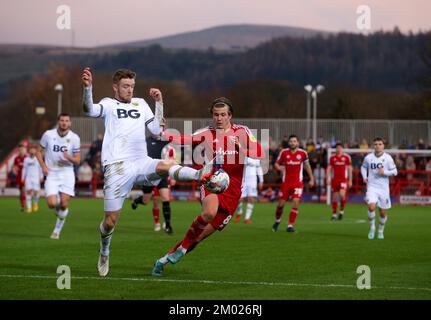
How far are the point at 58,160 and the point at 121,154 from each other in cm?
723

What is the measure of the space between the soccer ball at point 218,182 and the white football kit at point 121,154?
0.96m

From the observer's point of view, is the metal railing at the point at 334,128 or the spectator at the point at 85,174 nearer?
the spectator at the point at 85,174

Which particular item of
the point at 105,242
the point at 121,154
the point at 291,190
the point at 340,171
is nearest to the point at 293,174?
the point at 291,190

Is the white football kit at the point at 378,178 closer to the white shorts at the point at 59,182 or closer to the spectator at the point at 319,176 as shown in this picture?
the white shorts at the point at 59,182

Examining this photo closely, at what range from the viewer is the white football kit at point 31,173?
34.6m

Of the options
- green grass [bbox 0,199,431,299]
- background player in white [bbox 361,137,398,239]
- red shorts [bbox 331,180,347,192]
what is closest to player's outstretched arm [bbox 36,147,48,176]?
green grass [bbox 0,199,431,299]

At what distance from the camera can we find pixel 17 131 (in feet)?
316

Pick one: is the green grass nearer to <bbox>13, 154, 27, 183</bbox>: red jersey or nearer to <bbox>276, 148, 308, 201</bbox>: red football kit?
<bbox>276, 148, 308, 201</bbox>: red football kit

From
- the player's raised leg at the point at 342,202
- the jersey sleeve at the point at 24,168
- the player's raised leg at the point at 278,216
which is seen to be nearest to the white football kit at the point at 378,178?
the player's raised leg at the point at 278,216

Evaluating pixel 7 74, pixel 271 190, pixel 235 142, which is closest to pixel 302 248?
pixel 235 142

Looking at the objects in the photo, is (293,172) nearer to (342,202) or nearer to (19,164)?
(342,202)

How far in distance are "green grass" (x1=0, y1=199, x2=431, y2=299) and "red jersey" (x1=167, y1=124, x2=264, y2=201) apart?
1.31 metres

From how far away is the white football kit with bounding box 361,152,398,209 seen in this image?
22359 mm
